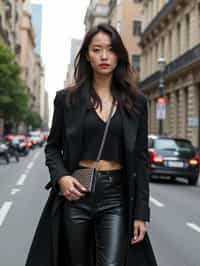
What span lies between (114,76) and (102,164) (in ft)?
1.71

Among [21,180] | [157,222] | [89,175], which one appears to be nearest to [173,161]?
[21,180]

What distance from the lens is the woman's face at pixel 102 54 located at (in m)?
2.85

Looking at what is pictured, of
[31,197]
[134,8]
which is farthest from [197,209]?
[134,8]

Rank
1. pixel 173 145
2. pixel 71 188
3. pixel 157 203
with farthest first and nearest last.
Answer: pixel 173 145, pixel 157 203, pixel 71 188

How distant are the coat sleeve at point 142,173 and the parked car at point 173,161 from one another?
46.1 feet

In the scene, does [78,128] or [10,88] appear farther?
[10,88]

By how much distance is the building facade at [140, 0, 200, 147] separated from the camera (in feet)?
117

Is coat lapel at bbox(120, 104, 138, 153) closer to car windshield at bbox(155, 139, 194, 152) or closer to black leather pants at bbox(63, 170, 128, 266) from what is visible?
black leather pants at bbox(63, 170, 128, 266)

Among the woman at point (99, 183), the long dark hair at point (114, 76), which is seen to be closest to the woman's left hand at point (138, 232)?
the woman at point (99, 183)

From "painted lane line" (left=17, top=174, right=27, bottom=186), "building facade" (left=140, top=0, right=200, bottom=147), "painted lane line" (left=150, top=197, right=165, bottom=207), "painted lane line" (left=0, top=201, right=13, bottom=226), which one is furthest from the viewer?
"building facade" (left=140, top=0, right=200, bottom=147)

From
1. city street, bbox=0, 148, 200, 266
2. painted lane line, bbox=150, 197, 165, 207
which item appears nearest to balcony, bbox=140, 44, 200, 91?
city street, bbox=0, 148, 200, 266

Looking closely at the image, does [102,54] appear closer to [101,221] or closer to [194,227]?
[101,221]

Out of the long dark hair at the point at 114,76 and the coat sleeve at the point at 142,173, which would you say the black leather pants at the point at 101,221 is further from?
the long dark hair at the point at 114,76

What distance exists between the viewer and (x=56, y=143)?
9.55 feet
